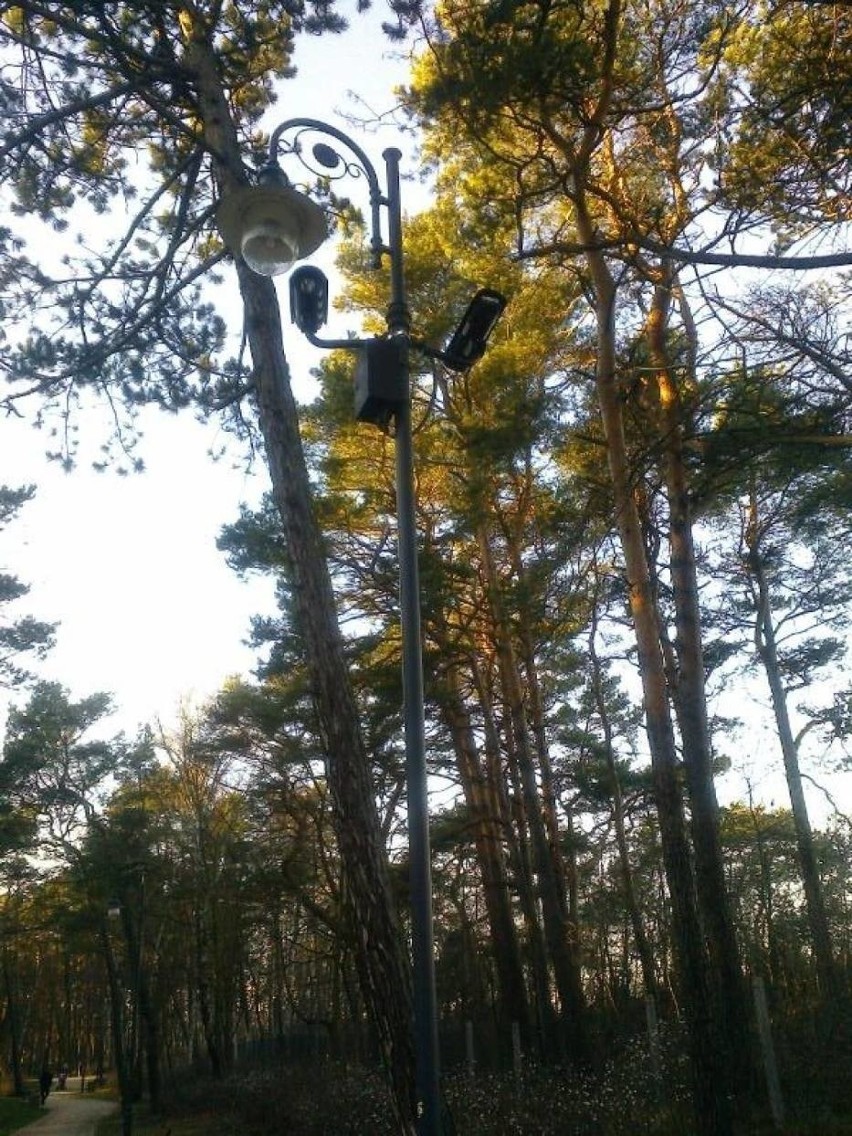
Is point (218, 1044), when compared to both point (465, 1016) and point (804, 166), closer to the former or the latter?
point (465, 1016)

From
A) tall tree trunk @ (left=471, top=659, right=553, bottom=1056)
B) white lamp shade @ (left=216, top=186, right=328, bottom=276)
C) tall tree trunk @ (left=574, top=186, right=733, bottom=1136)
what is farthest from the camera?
tall tree trunk @ (left=471, top=659, right=553, bottom=1056)

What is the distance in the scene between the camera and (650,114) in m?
9.11

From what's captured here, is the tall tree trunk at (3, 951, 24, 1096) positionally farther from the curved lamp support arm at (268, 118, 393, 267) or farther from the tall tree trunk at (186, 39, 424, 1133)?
the curved lamp support arm at (268, 118, 393, 267)

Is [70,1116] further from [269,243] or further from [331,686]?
[269,243]

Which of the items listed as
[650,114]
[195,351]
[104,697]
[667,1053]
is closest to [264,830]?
[104,697]

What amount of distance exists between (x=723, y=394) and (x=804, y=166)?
77.4 inches

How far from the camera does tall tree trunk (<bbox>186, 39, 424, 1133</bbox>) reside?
4629mm

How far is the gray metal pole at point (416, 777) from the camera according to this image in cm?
320

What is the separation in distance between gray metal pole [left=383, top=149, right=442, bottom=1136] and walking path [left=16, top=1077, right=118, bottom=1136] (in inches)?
903

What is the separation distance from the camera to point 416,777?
3.51m

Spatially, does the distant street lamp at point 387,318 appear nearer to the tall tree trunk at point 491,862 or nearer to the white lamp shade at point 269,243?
the white lamp shade at point 269,243

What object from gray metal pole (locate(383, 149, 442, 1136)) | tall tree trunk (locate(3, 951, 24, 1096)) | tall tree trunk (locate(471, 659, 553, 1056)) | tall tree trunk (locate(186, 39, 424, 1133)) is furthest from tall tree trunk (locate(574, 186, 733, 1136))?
tall tree trunk (locate(3, 951, 24, 1096))

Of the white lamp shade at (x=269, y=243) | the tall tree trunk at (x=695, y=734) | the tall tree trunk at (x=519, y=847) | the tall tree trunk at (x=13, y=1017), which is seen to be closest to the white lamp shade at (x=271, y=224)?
the white lamp shade at (x=269, y=243)

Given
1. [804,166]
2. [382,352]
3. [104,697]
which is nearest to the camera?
[382,352]
